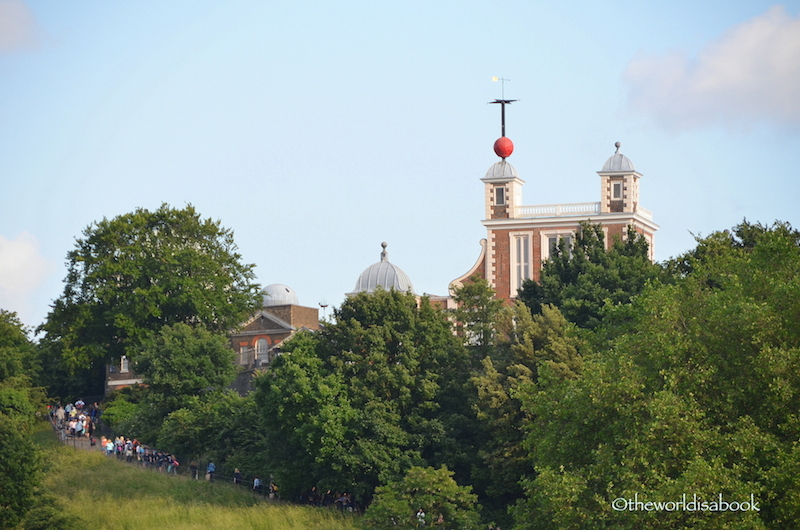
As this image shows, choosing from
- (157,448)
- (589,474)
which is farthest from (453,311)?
(589,474)

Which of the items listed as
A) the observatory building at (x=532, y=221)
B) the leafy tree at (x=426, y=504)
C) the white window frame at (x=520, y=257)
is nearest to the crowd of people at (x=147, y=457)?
the leafy tree at (x=426, y=504)

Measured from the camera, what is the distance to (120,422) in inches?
2729

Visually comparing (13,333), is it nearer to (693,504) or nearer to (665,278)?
(665,278)

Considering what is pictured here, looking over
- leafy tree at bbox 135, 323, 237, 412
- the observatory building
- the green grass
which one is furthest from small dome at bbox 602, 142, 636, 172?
the green grass

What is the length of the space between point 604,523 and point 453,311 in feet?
77.3

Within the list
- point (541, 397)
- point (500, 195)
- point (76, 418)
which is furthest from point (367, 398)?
point (500, 195)

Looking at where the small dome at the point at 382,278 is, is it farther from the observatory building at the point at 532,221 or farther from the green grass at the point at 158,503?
the green grass at the point at 158,503

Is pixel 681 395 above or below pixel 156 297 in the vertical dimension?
below

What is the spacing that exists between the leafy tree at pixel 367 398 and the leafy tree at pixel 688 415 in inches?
505

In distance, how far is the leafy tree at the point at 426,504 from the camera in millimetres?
43406

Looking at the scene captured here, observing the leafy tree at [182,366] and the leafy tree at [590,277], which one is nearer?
the leafy tree at [590,277]

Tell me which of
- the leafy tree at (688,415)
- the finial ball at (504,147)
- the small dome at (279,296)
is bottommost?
the leafy tree at (688,415)

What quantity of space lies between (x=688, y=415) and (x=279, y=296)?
6365 cm

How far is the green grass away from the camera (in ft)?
163
